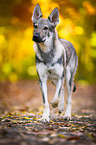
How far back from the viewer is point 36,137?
13.0ft

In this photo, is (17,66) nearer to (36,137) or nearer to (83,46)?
(83,46)

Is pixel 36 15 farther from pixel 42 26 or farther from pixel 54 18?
pixel 42 26

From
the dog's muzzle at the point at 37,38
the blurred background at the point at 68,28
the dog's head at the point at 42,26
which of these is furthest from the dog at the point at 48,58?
the blurred background at the point at 68,28

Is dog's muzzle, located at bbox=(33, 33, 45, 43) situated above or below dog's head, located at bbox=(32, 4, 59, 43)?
below

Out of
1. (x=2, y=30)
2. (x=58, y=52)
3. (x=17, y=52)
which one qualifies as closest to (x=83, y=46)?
(x=2, y=30)

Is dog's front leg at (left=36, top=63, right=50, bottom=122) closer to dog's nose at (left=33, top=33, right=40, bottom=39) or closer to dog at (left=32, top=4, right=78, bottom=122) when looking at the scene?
dog at (left=32, top=4, right=78, bottom=122)

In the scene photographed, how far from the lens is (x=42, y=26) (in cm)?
561

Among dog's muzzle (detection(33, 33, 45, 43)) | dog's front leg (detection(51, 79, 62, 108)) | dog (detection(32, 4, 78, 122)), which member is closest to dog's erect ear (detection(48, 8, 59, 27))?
dog (detection(32, 4, 78, 122))

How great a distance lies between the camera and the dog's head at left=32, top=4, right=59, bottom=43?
17.7 ft

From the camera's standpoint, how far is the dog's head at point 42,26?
5402mm

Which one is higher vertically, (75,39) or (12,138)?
(75,39)

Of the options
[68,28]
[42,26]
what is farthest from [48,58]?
[68,28]

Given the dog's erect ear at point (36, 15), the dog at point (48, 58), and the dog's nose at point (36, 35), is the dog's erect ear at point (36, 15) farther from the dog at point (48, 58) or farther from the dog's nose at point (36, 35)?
the dog's nose at point (36, 35)

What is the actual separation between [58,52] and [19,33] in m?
20.6
